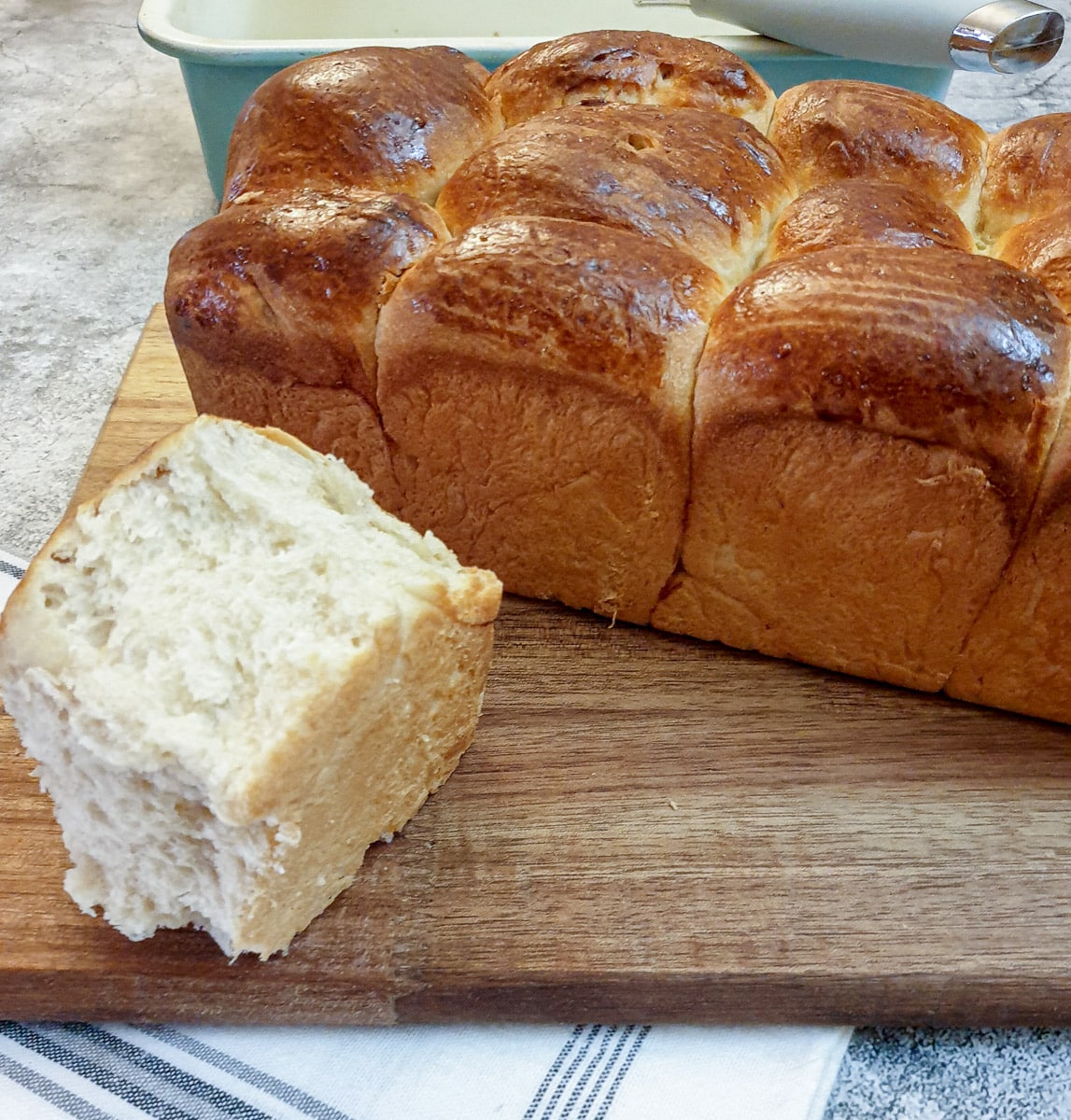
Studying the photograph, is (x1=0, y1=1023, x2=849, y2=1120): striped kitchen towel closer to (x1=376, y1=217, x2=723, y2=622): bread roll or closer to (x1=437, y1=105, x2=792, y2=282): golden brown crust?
(x1=376, y1=217, x2=723, y2=622): bread roll

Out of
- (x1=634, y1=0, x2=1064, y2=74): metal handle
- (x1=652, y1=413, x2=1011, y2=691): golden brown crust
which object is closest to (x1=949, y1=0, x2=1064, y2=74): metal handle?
(x1=634, y1=0, x2=1064, y2=74): metal handle

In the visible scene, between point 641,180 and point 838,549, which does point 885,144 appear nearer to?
point 641,180

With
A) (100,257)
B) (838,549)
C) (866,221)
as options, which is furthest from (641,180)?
(100,257)

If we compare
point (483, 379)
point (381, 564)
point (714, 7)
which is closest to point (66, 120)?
point (714, 7)

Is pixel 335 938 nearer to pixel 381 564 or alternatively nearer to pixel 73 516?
pixel 381 564

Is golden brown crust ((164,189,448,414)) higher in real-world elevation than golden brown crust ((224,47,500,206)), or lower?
lower
